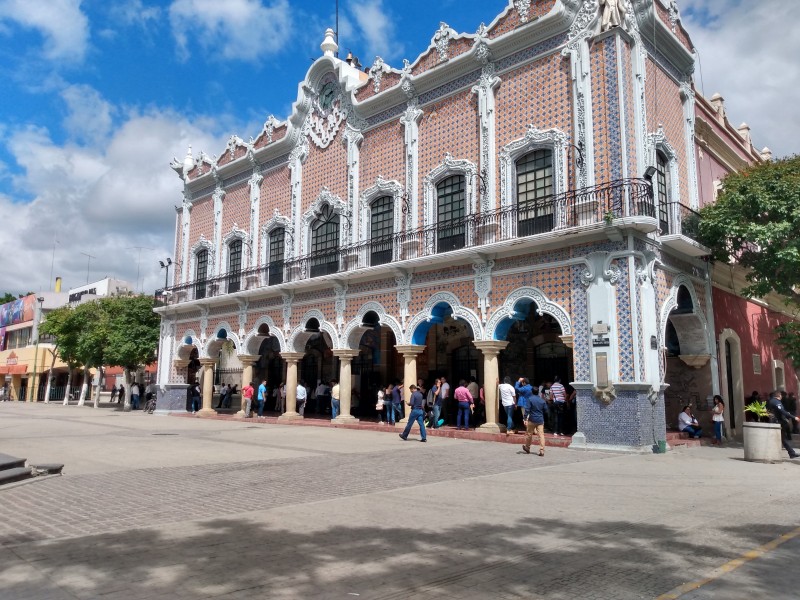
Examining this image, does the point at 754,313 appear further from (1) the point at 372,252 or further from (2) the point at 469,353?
(1) the point at 372,252

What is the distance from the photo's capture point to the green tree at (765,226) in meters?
14.8

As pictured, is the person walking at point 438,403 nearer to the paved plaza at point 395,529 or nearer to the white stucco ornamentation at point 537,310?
the white stucco ornamentation at point 537,310

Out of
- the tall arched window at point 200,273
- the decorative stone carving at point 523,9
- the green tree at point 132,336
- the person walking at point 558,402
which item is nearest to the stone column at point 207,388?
the tall arched window at point 200,273

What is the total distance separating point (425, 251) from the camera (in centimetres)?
1861

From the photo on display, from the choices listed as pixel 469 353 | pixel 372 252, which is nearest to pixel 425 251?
pixel 372 252

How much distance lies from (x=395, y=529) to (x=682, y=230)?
43.5ft

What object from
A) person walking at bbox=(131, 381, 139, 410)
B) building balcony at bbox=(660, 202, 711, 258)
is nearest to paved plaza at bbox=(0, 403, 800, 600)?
building balcony at bbox=(660, 202, 711, 258)

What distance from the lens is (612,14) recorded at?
1538 centimetres

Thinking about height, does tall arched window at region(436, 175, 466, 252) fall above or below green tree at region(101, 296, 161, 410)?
above

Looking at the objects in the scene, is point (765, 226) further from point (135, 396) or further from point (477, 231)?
point (135, 396)

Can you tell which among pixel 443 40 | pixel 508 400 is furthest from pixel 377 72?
pixel 508 400

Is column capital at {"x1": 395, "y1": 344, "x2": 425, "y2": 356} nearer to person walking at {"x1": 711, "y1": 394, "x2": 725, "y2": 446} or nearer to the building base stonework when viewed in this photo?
person walking at {"x1": 711, "y1": 394, "x2": 725, "y2": 446}

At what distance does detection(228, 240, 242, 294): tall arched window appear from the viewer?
25672mm

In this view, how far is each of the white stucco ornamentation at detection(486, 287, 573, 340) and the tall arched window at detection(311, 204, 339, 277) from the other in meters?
6.96
